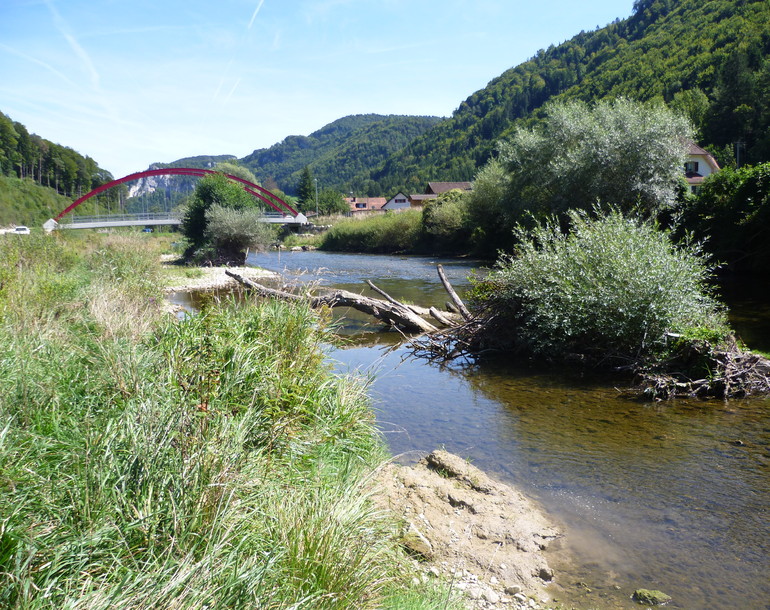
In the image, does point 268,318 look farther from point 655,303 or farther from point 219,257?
point 219,257

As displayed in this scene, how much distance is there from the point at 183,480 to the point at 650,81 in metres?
81.7

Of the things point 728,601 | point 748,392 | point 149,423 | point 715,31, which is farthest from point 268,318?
point 715,31

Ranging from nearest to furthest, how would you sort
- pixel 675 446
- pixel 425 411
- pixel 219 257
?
pixel 675 446 → pixel 425 411 → pixel 219 257

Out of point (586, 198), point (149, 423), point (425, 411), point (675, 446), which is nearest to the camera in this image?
point (149, 423)

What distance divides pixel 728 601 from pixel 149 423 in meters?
4.07

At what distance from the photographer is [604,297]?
31.6 feet

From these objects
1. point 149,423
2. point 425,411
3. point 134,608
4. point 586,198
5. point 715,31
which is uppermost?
point 715,31

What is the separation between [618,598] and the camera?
12.8 ft

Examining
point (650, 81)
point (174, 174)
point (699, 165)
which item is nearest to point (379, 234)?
point (174, 174)

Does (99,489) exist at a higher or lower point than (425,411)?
higher

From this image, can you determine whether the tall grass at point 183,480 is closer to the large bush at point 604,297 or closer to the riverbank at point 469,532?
the riverbank at point 469,532

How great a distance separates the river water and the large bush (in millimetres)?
785

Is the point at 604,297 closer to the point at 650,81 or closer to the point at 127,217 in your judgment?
the point at 127,217

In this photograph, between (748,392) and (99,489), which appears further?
(748,392)
